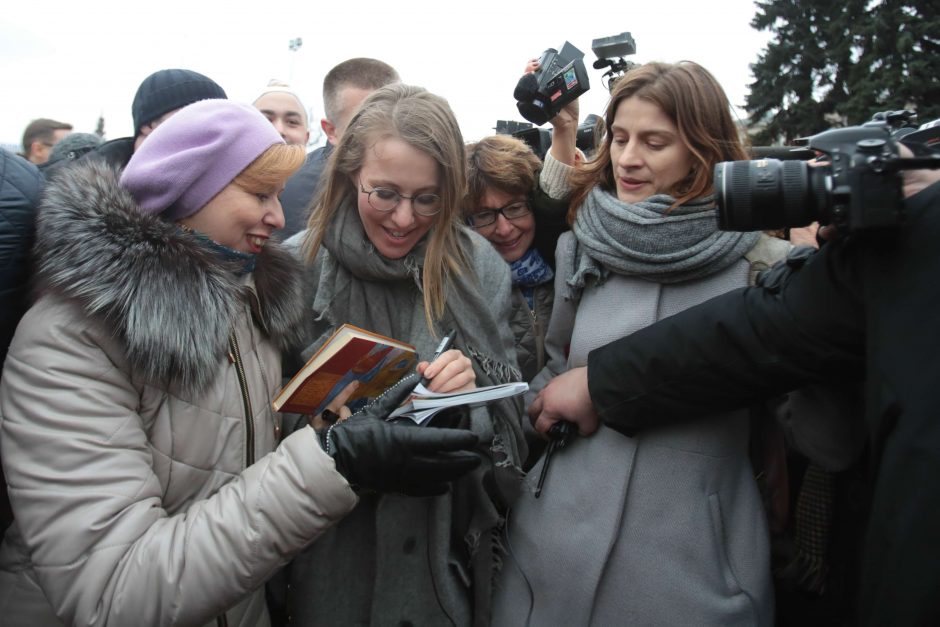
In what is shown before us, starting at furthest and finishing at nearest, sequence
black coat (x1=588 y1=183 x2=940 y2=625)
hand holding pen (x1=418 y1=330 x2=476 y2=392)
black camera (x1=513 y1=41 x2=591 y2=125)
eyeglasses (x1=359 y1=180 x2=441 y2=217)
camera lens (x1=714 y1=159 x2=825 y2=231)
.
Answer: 1. black camera (x1=513 y1=41 x2=591 y2=125)
2. eyeglasses (x1=359 y1=180 x2=441 y2=217)
3. hand holding pen (x1=418 y1=330 x2=476 y2=392)
4. camera lens (x1=714 y1=159 x2=825 y2=231)
5. black coat (x1=588 y1=183 x2=940 y2=625)

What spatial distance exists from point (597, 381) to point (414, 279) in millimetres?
675

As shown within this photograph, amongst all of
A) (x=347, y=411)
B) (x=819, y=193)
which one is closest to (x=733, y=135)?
(x=819, y=193)

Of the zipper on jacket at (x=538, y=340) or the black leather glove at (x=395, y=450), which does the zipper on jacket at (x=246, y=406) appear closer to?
the black leather glove at (x=395, y=450)

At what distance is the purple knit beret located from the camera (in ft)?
4.72

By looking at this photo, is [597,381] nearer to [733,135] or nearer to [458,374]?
[458,374]

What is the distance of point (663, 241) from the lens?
1.72m

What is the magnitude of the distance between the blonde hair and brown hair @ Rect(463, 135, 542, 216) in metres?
0.35

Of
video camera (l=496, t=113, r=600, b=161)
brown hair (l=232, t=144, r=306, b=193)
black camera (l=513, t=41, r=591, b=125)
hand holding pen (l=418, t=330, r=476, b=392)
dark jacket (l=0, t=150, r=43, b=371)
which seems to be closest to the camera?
dark jacket (l=0, t=150, r=43, b=371)

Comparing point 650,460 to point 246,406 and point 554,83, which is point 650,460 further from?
point 554,83

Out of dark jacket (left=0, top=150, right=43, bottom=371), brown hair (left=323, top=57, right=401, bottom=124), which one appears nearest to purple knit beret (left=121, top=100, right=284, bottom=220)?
dark jacket (left=0, top=150, right=43, bottom=371)

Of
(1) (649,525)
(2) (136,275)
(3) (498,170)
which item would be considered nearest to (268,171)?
(2) (136,275)

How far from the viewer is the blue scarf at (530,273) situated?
7.83 feet

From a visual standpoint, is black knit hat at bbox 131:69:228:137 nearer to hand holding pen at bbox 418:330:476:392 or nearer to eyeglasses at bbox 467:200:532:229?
eyeglasses at bbox 467:200:532:229

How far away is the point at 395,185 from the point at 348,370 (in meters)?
0.63
